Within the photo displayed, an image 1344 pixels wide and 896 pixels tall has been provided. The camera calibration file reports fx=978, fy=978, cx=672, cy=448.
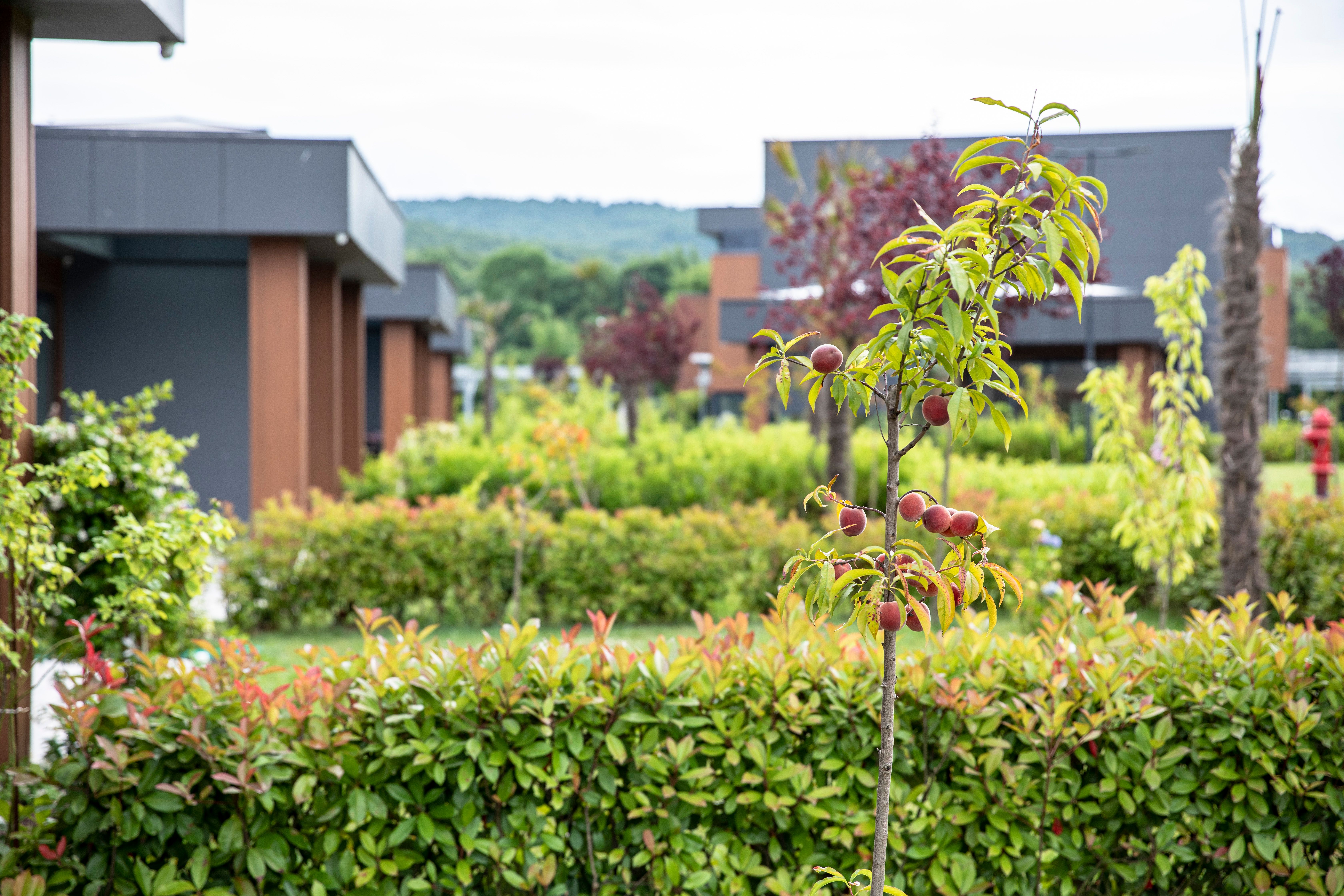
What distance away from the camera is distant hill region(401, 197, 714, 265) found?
86625mm

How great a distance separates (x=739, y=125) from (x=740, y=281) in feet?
267

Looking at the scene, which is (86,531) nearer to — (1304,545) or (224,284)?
(1304,545)

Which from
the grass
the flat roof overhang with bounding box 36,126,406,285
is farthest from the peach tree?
the flat roof overhang with bounding box 36,126,406,285

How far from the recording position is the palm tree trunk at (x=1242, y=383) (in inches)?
224

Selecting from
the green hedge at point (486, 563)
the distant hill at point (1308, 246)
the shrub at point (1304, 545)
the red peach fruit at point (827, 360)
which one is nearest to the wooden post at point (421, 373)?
the green hedge at point (486, 563)

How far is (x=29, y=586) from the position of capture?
276 cm

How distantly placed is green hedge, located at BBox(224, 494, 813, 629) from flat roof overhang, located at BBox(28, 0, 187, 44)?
4.05 m

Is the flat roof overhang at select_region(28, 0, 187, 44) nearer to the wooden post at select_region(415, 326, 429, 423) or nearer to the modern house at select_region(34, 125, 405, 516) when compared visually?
the modern house at select_region(34, 125, 405, 516)

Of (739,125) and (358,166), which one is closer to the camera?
(358,166)

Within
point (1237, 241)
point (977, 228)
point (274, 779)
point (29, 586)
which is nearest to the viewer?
point (977, 228)

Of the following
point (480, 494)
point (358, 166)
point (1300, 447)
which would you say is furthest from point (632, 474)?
point (1300, 447)

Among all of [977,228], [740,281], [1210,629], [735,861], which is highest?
[740,281]

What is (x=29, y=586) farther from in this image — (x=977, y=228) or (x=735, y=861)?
(x=977, y=228)

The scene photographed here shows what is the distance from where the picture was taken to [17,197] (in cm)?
338
